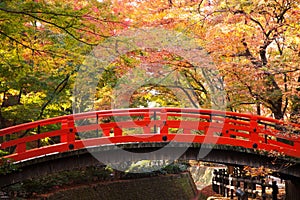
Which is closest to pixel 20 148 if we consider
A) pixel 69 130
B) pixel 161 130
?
pixel 69 130

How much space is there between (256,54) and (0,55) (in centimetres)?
752

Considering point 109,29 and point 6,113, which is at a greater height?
point 109,29

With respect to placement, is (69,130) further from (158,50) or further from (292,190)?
(292,190)

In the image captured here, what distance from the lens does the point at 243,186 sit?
1513 centimetres

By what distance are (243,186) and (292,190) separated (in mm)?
2873

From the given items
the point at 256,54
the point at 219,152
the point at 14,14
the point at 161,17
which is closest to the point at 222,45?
the point at 256,54

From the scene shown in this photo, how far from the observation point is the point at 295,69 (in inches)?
360

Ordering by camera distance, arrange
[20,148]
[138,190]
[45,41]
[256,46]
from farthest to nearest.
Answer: [138,190] < [256,46] < [45,41] < [20,148]

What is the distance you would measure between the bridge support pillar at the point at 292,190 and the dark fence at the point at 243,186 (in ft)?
1.32

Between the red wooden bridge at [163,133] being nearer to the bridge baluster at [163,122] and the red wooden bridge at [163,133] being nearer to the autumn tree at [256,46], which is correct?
the bridge baluster at [163,122]

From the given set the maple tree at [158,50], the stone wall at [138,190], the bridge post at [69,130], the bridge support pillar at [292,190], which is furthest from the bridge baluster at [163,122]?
the bridge support pillar at [292,190]

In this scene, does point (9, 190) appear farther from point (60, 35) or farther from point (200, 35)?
point (200, 35)

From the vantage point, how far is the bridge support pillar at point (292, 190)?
12.2 meters

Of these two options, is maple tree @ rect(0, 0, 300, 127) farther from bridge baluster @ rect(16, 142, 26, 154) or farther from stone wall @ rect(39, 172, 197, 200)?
stone wall @ rect(39, 172, 197, 200)
